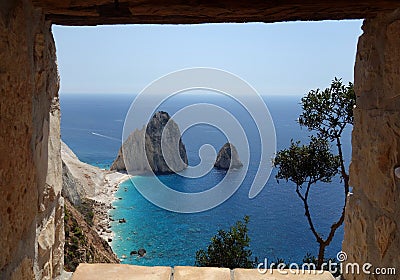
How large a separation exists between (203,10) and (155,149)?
93.9ft

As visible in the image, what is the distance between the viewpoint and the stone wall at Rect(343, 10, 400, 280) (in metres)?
1.01

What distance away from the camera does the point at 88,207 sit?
65.7 feet

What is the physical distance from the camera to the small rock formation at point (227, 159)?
23219 mm

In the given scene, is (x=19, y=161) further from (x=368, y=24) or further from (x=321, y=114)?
(x=321, y=114)

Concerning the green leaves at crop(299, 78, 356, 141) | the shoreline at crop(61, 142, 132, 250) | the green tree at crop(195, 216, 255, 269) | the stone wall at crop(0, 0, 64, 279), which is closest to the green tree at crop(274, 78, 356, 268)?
the green leaves at crop(299, 78, 356, 141)

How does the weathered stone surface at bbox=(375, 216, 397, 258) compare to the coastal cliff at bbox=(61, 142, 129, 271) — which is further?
the coastal cliff at bbox=(61, 142, 129, 271)

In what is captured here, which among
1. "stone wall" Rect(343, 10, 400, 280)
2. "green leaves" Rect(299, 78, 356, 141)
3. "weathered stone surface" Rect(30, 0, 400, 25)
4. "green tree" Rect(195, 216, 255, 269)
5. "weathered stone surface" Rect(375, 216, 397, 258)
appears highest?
"green leaves" Rect(299, 78, 356, 141)

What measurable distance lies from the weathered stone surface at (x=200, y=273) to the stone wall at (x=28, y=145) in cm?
49

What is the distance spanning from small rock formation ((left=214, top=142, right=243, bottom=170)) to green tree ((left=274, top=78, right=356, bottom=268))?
53.7 ft

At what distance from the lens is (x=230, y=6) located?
1.00 metres

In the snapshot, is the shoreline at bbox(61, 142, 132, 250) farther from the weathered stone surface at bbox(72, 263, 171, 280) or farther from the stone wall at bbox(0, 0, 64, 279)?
the stone wall at bbox(0, 0, 64, 279)

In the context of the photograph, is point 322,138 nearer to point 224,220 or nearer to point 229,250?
point 229,250

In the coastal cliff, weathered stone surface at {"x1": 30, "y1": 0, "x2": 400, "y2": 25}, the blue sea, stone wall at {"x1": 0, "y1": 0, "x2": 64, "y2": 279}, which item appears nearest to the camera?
stone wall at {"x1": 0, "y1": 0, "x2": 64, "y2": 279}

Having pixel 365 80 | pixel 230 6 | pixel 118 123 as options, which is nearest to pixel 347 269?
pixel 365 80
